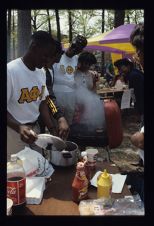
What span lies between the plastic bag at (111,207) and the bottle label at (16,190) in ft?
1.09

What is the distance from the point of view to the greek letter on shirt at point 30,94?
2.40 metres

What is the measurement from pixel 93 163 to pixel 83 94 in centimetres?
266

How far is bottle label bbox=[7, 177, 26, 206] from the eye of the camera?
5.12 feet

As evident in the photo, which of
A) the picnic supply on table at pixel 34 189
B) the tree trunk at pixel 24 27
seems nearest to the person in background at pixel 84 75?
the tree trunk at pixel 24 27

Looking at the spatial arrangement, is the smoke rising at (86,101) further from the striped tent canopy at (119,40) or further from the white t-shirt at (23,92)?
the striped tent canopy at (119,40)

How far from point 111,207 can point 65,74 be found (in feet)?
10.3

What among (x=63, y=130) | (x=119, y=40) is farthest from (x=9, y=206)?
(x=119, y=40)

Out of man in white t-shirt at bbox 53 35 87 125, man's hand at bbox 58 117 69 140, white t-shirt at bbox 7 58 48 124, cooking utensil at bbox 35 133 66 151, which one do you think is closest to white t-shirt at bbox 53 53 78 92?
man in white t-shirt at bbox 53 35 87 125

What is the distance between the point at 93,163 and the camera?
219 centimetres

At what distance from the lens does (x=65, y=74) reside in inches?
178

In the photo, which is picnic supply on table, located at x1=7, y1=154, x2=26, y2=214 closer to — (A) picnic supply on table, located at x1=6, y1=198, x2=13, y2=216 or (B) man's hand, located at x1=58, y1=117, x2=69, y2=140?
(A) picnic supply on table, located at x1=6, y1=198, x2=13, y2=216

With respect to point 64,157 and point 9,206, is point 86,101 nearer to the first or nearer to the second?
point 64,157

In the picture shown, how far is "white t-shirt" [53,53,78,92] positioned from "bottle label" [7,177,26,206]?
303 cm

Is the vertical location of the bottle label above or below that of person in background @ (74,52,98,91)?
below
